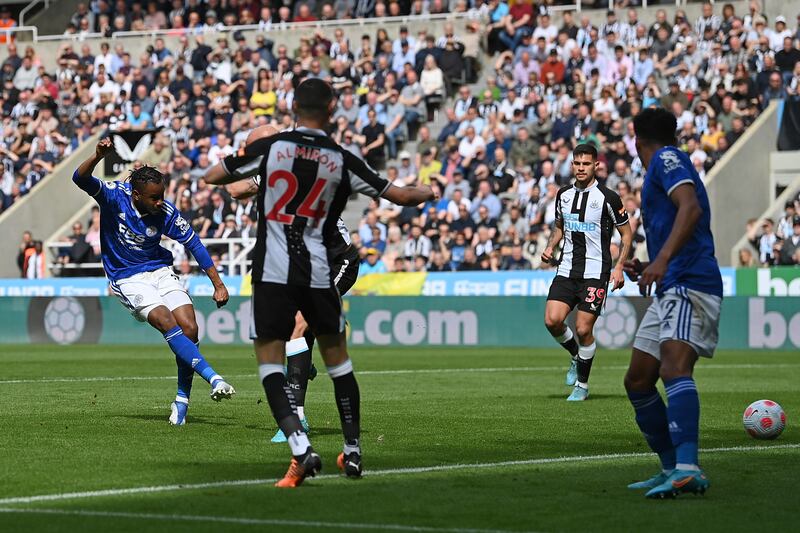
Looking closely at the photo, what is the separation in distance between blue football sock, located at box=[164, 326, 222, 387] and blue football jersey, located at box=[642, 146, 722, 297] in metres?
5.14

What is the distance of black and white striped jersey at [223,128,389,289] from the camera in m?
8.79

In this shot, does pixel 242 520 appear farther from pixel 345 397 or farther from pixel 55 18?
pixel 55 18

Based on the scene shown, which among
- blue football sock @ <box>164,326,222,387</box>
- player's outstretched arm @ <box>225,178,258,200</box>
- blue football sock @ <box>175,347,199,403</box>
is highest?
player's outstretched arm @ <box>225,178,258,200</box>

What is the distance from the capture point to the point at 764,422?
11555 mm

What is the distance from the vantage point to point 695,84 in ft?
102

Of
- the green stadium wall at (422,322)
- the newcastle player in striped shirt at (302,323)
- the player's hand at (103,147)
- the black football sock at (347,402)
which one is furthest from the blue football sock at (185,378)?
the green stadium wall at (422,322)

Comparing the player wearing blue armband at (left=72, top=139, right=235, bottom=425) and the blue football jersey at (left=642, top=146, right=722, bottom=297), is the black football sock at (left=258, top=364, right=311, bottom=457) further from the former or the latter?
the player wearing blue armband at (left=72, top=139, right=235, bottom=425)

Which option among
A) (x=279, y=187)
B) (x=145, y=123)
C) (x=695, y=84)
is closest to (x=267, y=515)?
(x=279, y=187)

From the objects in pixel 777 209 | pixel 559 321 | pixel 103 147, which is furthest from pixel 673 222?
pixel 777 209

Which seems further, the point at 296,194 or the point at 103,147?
the point at 103,147

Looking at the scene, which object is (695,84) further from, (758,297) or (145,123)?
(145,123)

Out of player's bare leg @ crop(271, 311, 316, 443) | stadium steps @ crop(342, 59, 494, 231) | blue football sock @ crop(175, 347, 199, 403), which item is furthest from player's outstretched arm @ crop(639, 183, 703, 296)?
stadium steps @ crop(342, 59, 494, 231)

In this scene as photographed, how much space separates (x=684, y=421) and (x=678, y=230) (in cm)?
111

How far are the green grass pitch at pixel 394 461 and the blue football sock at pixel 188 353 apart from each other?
1.70 ft
